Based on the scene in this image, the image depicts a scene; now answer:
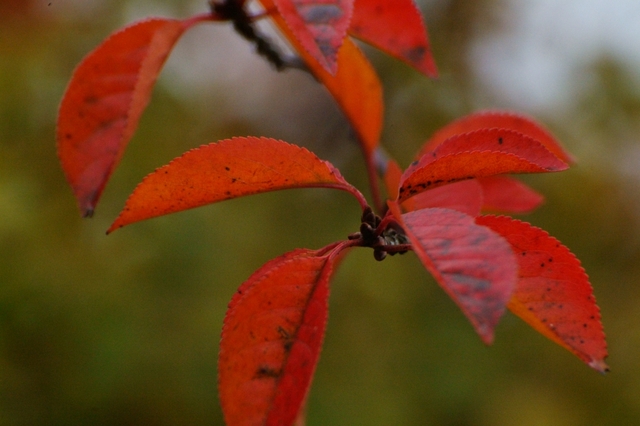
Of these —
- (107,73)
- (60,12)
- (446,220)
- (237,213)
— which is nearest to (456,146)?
(446,220)

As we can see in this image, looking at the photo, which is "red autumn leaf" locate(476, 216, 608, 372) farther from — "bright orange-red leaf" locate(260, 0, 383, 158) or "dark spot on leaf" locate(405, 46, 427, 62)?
"bright orange-red leaf" locate(260, 0, 383, 158)

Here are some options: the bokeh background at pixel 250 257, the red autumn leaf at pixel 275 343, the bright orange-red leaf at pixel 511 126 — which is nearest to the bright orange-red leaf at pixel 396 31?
the bright orange-red leaf at pixel 511 126

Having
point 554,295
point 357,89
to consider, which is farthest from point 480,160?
point 357,89

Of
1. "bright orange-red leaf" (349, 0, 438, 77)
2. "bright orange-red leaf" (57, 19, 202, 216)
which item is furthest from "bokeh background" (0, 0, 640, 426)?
"bright orange-red leaf" (349, 0, 438, 77)

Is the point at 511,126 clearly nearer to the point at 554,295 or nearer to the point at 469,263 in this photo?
the point at 554,295

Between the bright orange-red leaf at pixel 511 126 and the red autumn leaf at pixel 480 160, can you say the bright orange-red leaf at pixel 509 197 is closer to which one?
the bright orange-red leaf at pixel 511 126

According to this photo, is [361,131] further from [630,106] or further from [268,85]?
[268,85]
